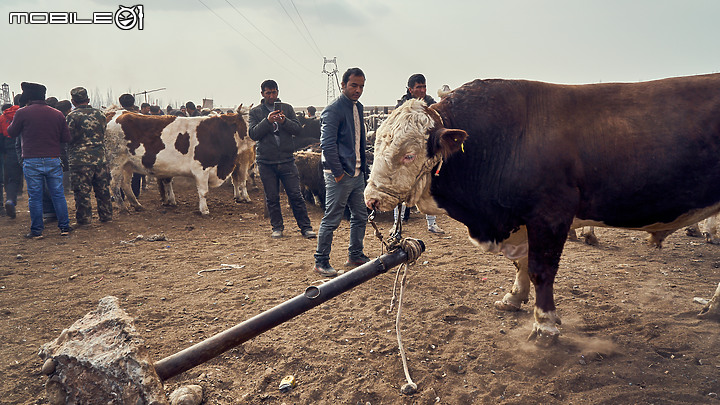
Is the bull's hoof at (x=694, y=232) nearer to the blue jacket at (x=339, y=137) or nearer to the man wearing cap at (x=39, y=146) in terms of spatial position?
the blue jacket at (x=339, y=137)

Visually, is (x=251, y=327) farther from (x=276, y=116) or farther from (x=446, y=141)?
(x=276, y=116)

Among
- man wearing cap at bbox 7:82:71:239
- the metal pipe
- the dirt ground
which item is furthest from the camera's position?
man wearing cap at bbox 7:82:71:239

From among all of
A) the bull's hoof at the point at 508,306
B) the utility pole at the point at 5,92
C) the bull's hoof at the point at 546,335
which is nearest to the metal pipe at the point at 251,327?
the bull's hoof at the point at 546,335

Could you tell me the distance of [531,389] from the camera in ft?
9.41

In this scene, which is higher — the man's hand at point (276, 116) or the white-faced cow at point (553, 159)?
the man's hand at point (276, 116)

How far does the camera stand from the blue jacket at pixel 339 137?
4812 millimetres

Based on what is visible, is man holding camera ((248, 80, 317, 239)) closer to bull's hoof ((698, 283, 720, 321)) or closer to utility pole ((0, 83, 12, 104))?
bull's hoof ((698, 283, 720, 321))

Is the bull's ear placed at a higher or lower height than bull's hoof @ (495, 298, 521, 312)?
higher

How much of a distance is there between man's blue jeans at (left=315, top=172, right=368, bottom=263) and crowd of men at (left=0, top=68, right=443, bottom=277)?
0.04 feet

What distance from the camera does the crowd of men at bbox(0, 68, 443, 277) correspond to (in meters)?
4.97

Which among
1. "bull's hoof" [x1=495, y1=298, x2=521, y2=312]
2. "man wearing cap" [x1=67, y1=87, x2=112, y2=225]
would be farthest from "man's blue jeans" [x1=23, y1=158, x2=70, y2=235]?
"bull's hoof" [x1=495, y1=298, x2=521, y2=312]

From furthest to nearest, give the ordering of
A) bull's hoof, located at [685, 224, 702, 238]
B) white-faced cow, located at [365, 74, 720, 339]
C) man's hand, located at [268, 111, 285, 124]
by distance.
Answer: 1. man's hand, located at [268, 111, 285, 124]
2. bull's hoof, located at [685, 224, 702, 238]
3. white-faced cow, located at [365, 74, 720, 339]

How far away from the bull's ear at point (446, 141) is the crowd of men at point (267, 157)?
1848mm

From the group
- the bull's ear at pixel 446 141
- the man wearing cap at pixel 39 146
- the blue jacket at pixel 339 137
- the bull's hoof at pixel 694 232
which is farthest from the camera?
the man wearing cap at pixel 39 146
